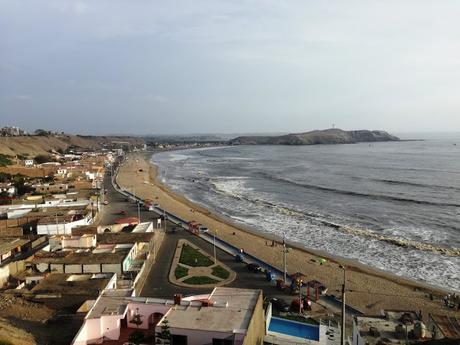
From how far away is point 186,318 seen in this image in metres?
17.4

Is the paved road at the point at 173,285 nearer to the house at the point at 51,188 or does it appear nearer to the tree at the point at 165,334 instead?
the tree at the point at 165,334

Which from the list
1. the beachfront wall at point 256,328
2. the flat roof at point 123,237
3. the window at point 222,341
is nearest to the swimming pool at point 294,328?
the beachfront wall at point 256,328

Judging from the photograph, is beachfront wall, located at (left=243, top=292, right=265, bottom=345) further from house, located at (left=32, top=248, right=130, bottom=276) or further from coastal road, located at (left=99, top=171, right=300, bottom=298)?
house, located at (left=32, top=248, right=130, bottom=276)

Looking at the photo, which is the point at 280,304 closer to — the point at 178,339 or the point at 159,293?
the point at 159,293

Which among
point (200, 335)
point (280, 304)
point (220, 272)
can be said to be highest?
point (200, 335)

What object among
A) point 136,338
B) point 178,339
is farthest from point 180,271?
point 178,339

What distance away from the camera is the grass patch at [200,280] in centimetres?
2798

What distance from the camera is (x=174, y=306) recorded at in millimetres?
18672

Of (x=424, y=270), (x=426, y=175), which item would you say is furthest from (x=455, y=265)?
(x=426, y=175)

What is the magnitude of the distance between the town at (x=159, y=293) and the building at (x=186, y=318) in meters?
0.04

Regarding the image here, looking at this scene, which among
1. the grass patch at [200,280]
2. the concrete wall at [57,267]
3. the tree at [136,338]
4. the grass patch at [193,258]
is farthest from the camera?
the grass patch at [193,258]

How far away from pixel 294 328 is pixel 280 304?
4178 millimetres

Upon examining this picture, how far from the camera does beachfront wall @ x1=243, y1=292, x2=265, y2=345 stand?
1617cm

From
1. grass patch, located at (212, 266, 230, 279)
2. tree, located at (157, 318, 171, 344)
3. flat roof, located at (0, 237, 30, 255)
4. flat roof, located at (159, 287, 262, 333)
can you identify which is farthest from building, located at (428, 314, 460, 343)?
flat roof, located at (0, 237, 30, 255)
